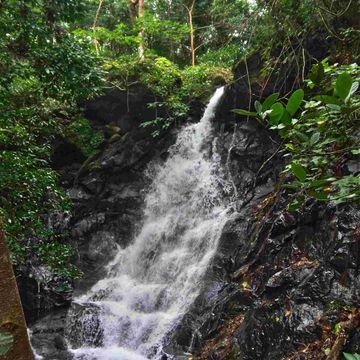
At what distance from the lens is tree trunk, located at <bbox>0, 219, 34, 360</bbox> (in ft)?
4.74

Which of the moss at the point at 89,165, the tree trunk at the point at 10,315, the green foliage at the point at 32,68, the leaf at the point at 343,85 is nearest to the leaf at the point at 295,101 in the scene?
the leaf at the point at 343,85

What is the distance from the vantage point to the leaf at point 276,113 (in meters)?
1.79

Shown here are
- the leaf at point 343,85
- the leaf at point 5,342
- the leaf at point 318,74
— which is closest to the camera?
the leaf at point 5,342

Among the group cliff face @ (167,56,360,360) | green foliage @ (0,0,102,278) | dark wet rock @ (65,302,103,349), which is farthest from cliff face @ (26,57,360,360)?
green foliage @ (0,0,102,278)

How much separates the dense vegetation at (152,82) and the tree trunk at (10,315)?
128cm

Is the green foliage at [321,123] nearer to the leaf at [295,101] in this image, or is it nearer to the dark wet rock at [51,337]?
the leaf at [295,101]

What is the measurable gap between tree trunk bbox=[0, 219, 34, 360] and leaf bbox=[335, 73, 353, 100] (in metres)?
1.48

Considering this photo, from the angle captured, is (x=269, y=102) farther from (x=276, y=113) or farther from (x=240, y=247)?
(x=240, y=247)

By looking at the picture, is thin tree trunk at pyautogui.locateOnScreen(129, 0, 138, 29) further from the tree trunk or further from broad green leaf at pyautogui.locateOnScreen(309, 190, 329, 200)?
the tree trunk

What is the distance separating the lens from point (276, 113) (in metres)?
1.81

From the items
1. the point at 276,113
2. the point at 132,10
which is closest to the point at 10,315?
the point at 276,113

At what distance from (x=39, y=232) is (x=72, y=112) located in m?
7.27

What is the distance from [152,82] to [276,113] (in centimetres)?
1141

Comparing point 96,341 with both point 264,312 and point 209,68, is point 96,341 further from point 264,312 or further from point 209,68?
point 209,68
